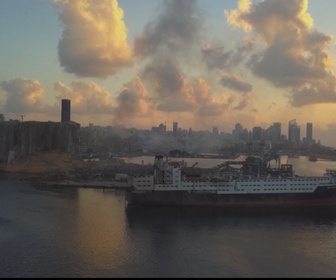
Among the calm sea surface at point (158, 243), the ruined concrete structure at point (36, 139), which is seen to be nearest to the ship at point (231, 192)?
the calm sea surface at point (158, 243)

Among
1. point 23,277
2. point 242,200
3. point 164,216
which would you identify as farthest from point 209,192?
point 23,277

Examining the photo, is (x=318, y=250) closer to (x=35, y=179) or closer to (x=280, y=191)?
(x=280, y=191)

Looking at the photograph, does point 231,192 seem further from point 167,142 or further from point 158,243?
point 167,142

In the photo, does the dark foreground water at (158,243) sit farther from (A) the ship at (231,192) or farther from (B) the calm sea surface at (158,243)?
(A) the ship at (231,192)

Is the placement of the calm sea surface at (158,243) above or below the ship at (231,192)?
below

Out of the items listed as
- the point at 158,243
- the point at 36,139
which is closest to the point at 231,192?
the point at 158,243
